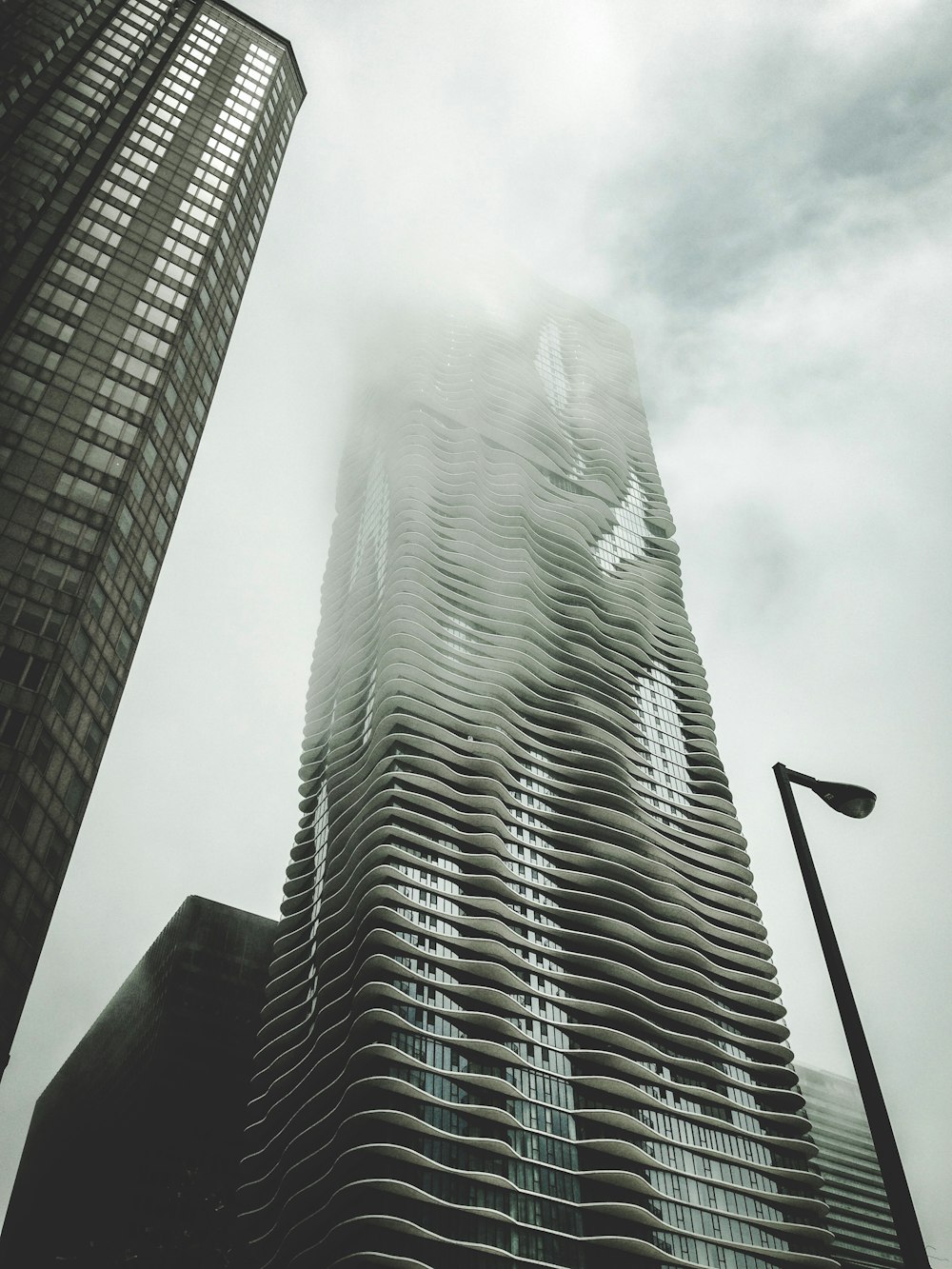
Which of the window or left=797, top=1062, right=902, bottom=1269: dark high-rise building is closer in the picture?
the window

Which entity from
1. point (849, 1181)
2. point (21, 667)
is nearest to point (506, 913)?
point (21, 667)

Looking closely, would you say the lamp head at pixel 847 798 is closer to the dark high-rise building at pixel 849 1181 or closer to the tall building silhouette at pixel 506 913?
the tall building silhouette at pixel 506 913

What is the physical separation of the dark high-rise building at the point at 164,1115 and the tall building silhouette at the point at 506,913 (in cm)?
845

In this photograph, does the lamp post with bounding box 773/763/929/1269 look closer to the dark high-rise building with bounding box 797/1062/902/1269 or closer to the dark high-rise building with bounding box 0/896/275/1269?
the dark high-rise building with bounding box 0/896/275/1269

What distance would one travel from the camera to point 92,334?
62.5m

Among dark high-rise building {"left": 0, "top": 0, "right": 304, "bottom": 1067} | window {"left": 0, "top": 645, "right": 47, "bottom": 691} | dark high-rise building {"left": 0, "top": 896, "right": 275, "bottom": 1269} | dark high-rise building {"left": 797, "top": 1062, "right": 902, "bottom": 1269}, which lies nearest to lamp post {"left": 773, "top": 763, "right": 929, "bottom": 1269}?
dark high-rise building {"left": 0, "top": 0, "right": 304, "bottom": 1067}

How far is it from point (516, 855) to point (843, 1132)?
129168 millimetres

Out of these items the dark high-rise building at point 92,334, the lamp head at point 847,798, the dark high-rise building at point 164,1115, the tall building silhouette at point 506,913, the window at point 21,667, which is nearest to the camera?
the lamp head at point 847,798

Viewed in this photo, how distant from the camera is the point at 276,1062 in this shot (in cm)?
9906

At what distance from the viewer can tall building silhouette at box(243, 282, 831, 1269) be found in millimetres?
83812

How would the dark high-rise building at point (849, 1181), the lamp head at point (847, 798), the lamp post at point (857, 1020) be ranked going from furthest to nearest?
1. the dark high-rise building at point (849, 1181)
2. the lamp head at point (847, 798)
3. the lamp post at point (857, 1020)

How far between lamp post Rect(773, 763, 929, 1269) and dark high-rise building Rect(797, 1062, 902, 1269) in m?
192

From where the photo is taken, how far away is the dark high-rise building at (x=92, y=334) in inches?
1834

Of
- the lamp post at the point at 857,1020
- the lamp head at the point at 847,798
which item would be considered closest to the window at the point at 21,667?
the lamp post at the point at 857,1020
